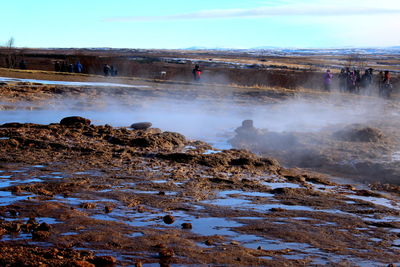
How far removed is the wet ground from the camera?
468cm

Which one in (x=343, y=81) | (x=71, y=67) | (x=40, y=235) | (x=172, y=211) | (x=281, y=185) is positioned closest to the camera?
(x=40, y=235)

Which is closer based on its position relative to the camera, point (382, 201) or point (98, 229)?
point (98, 229)

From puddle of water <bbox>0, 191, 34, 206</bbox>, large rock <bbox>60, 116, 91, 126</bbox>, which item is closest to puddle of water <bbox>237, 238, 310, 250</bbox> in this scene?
puddle of water <bbox>0, 191, 34, 206</bbox>

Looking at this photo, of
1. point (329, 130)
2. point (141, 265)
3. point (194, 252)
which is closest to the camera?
point (141, 265)

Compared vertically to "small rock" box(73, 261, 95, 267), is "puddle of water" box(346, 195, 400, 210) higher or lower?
lower

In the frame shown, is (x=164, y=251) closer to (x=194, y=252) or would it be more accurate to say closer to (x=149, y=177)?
(x=194, y=252)

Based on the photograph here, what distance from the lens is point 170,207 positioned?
6.14 metres

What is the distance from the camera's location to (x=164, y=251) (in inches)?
180

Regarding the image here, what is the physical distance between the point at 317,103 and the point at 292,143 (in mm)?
10098

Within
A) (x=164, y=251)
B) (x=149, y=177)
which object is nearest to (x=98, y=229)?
(x=164, y=251)

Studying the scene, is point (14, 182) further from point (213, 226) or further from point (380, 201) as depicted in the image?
point (380, 201)

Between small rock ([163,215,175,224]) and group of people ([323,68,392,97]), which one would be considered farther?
group of people ([323,68,392,97])

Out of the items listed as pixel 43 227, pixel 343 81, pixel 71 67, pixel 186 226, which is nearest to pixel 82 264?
pixel 43 227

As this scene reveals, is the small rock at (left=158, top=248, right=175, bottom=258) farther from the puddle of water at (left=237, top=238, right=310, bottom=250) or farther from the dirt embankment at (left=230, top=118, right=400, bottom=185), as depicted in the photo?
the dirt embankment at (left=230, top=118, right=400, bottom=185)
